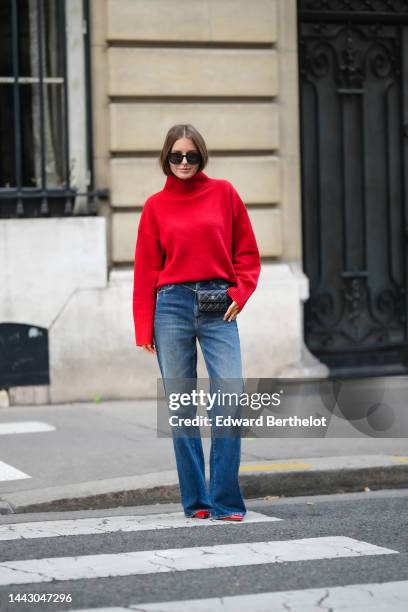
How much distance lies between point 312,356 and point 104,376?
188 cm

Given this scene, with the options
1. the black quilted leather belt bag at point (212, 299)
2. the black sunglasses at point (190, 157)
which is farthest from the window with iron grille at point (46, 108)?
the black quilted leather belt bag at point (212, 299)

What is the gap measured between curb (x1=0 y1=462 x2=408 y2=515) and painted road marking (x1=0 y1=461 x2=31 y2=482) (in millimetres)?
483

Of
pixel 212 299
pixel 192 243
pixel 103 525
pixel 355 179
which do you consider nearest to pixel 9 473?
pixel 103 525

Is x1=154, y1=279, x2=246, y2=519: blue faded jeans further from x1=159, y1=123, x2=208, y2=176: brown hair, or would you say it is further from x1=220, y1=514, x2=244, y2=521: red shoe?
x1=159, y1=123, x2=208, y2=176: brown hair

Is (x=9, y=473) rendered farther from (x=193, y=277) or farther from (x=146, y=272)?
(x=193, y=277)

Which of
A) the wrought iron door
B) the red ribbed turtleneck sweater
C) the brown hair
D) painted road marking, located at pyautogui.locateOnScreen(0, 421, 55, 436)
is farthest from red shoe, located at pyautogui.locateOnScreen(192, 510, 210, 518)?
the wrought iron door

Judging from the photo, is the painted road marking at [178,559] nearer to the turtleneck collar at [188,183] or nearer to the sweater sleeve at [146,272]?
the sweater sleeve at [146,272]

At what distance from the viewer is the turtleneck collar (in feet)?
20.4

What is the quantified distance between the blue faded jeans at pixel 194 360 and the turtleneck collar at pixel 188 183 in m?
0.45

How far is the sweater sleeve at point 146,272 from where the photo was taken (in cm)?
628

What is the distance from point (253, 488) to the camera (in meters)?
7.36

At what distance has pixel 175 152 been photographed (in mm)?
6199

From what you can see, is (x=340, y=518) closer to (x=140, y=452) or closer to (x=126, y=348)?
(x=140, y=452)

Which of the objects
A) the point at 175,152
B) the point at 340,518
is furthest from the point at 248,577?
the point at 175,152
